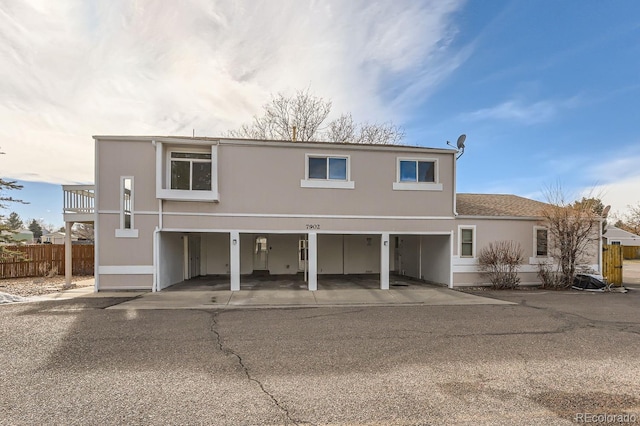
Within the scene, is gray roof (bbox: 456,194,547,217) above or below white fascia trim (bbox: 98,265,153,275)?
above

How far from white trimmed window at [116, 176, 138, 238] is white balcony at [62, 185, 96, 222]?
1348 mm

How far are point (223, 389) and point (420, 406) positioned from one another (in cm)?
243

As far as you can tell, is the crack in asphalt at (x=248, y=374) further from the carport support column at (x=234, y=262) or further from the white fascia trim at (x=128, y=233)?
the white fascia trim at (x=128, y=233)

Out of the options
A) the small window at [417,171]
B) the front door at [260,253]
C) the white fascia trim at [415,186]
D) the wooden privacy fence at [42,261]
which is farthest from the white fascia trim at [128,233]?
the small window at [417,171]

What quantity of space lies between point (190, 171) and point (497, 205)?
1362 centimetres

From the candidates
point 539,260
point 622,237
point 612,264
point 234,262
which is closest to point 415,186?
point 539,260

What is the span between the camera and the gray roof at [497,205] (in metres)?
14.3

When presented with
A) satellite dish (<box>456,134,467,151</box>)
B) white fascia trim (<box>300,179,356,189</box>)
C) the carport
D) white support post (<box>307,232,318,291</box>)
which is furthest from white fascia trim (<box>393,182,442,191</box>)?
white support post (<box>307,232,318,291</box>)

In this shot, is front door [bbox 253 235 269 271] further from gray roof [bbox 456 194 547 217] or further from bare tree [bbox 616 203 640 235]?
bare tree [bbox 616 203 640 235]

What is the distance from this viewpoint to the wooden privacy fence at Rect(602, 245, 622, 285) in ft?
48.6

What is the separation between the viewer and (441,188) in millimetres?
13523

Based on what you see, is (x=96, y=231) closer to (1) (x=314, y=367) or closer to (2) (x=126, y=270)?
(2) (x=126, y=270)

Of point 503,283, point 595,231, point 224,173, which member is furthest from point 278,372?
point 595,231

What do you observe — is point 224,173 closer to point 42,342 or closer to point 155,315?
point 155,315
